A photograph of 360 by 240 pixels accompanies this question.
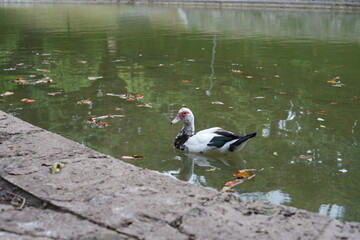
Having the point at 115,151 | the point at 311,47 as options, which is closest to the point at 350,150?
the point at 115,151

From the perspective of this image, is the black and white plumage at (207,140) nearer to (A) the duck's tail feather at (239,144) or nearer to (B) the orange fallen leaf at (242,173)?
(A) the duck's tail feather at (239,144)

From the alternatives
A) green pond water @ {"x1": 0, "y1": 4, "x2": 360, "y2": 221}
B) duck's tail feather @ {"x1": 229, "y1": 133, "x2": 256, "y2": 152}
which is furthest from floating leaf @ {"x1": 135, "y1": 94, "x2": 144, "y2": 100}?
duck's tail feather @ {"x1": 229, "y1": 133, "x2": 256, "y2": 152}

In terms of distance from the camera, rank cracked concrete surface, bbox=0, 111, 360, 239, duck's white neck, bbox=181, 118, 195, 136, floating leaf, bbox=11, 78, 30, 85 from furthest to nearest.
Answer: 1. floating leaf, bbox=11, 78, 30, 85
2. duck's white neck, bbox=181, 118, 195, 136
3. cracked concrete surface, bbox=0, 111, 360, 239

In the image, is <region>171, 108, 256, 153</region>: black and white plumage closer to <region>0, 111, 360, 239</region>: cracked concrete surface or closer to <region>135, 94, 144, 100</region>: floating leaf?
<region>0, 111, 360, 239</region>: cracked concrete surface

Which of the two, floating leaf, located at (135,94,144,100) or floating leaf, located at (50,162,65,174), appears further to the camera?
floating leaf, located at (135,94,144,100)

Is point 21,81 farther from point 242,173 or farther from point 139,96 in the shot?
point 242,173

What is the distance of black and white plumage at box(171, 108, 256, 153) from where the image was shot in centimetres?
536

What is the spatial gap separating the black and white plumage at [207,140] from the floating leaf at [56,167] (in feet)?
6.94

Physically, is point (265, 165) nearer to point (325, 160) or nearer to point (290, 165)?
point (290, 165)

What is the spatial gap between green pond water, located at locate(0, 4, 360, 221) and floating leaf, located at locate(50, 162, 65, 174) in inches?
58.6

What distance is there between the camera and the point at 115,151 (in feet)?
18.2

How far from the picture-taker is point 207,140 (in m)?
5.49

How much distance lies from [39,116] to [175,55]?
20.1 feet

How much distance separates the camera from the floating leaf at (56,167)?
3.61m
